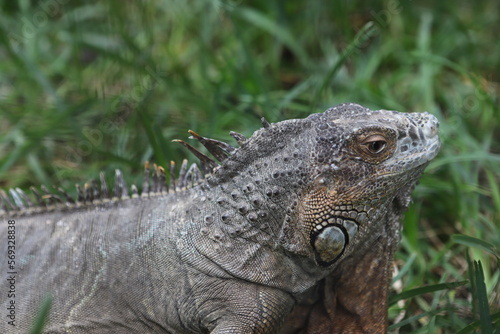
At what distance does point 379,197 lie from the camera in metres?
3.14

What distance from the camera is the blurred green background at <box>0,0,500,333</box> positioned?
4742mm

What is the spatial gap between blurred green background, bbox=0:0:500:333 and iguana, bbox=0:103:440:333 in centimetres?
69

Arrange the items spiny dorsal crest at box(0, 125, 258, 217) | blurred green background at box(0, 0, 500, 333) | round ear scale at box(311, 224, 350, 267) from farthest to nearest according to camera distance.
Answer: blurred green background at box(0, 0, 500, 333) → spiny dorsal crest at box(0, 125, 258, 217) → round ear scale at box(311, 224, 350, 267)

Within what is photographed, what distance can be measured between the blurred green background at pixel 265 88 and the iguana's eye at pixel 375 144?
1030mm

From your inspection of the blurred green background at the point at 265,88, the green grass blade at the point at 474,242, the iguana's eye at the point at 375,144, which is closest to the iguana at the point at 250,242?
the iguana's eye at the point at 375,144

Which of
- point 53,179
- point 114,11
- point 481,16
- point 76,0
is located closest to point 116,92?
point 114,11

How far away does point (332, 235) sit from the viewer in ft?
10.1

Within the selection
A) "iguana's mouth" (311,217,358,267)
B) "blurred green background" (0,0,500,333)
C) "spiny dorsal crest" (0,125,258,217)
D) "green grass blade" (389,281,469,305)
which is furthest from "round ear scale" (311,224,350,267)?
"blurred green background" (0,0,500,333)

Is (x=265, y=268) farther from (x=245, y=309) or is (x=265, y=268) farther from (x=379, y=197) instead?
(x=379, y=197)

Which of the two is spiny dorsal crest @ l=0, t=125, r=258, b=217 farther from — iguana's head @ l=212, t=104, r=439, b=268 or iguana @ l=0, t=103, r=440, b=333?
iguana's head @ l=212, t=104, r=439, b=268

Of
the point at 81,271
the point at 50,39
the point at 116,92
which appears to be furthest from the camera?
the point at 50,39

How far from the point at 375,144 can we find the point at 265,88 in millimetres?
2812

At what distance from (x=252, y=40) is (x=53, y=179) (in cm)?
300

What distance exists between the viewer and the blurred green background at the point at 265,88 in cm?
474
